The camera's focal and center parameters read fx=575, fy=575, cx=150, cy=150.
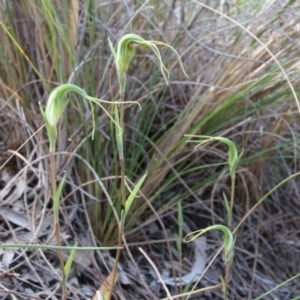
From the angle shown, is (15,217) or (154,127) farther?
(154,127)

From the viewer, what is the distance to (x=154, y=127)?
1.31 meters

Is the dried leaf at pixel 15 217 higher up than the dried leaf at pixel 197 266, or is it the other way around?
the dried leaf at pixel 15 217

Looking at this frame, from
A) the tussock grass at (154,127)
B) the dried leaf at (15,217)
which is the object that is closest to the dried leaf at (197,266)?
the tussock grass at (154,127)

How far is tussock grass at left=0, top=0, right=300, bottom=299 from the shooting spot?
112 cm

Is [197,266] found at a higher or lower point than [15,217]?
lower

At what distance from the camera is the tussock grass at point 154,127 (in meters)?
1.12

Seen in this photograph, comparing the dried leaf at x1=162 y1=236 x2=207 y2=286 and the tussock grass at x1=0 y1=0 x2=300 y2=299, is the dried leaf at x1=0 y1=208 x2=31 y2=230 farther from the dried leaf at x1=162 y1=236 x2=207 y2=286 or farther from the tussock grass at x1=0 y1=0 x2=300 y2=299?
the dried leaf at x1=162 y1=236 x2=207 y2=286

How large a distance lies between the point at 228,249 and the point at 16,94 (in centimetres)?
62

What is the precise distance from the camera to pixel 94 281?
1.05 meters

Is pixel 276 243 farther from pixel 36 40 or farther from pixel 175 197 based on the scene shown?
pixel 36 40

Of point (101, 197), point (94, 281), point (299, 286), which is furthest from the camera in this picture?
point (299, 286)

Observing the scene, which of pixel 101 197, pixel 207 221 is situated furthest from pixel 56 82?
pixel 207 221

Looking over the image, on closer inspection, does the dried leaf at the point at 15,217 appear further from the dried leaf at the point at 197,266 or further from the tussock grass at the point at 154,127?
the dried leaf at the point at 197,266

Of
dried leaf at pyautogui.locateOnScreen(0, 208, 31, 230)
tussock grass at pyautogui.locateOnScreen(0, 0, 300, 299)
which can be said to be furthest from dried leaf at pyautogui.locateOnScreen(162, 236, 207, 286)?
dried leaf at pyautogui.locateOnScreen(0, 208, 31, 230)
